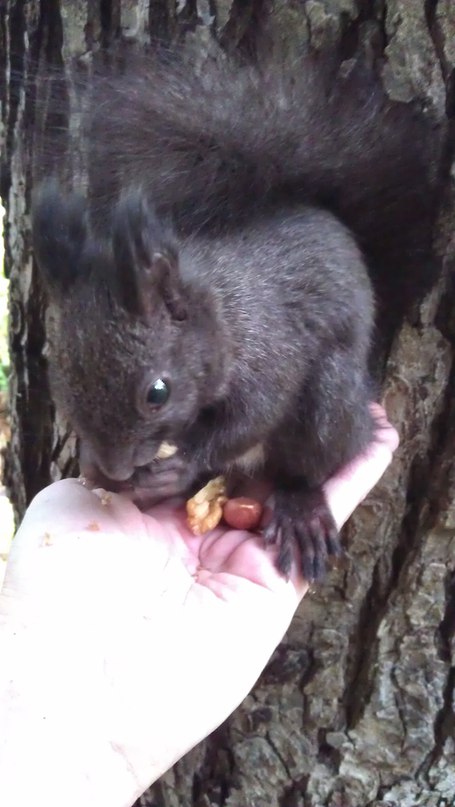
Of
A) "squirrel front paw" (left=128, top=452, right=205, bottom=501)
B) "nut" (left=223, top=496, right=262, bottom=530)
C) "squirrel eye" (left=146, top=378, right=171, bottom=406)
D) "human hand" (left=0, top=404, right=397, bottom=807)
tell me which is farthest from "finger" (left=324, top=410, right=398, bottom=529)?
"squirrel eye" (left=146, top=378, right=171, bottom=406)

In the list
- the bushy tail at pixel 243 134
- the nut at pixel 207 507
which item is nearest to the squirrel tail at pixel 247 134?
the bushy tail at pixel 243 134

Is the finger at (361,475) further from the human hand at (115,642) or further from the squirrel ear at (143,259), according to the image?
the squirrel ear at (143,259)

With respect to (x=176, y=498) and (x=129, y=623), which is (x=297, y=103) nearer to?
(x=176, y=498)

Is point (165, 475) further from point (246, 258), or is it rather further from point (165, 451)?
point (246, 258)

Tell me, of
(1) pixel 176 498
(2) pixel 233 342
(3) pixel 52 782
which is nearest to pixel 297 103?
(2) pixel 233 342

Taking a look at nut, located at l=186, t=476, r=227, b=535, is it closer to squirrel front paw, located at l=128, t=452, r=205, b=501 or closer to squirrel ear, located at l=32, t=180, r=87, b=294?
squirrel front paw, located at l=128, t=452, r=205, b=501

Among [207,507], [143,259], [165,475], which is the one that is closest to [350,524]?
[207,507]
